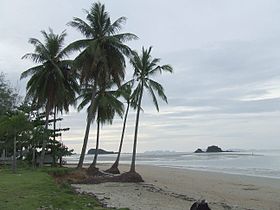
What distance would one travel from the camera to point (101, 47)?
31.9 m

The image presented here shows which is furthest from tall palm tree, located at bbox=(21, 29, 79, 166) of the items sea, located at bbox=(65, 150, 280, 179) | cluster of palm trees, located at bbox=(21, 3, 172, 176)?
sea, located at bbox=(65, 150, 280, 179)

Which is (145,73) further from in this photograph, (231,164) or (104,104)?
(231,164)

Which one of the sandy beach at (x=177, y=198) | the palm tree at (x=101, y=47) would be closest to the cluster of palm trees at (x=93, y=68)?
the palm tree at (x=101, y=47)

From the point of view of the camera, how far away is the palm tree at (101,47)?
31656mm

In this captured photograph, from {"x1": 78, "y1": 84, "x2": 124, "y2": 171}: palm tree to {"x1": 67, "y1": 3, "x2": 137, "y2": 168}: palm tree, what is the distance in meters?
4.54

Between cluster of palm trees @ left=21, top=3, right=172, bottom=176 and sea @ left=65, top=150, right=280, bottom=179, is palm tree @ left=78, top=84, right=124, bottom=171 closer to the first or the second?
cluster of palm trees @ left=21, top=3, right=172, bottom=176

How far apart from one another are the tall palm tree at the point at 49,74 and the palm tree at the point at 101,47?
12.7 ft

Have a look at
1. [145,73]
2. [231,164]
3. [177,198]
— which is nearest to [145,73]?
[145,73]

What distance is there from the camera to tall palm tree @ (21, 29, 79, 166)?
35969 millimetres

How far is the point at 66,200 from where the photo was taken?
1475 centimetres

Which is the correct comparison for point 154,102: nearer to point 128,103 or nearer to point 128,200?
point 128,103

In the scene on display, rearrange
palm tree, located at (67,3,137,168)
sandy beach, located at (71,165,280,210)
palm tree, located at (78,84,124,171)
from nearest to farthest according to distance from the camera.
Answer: sandy beach, located at (71,165,280,210) < palm tree, located at (67,3,137,168) < palm tree, located at (78,84,124,171)

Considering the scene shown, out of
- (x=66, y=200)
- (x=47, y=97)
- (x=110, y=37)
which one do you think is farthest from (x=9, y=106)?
(x=66, y=200)

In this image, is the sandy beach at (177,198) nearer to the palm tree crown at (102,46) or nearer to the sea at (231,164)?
the palm tree crown at (102,46)
